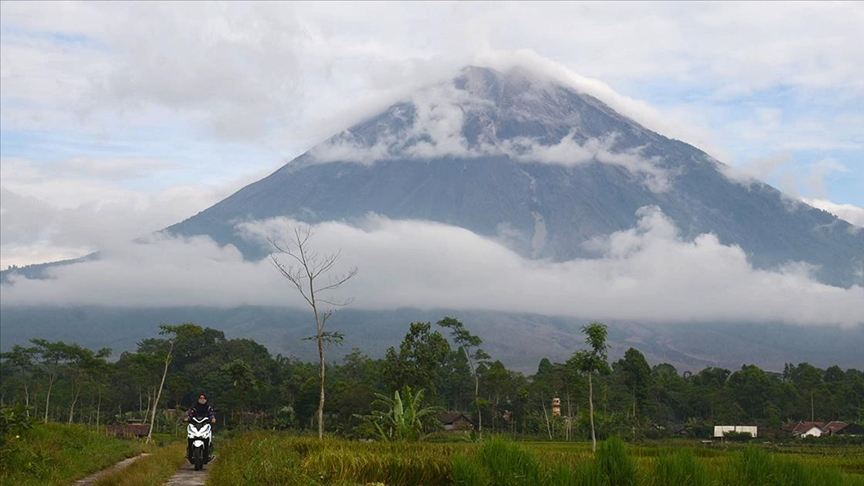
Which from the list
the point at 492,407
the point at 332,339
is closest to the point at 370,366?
the point at 492,407

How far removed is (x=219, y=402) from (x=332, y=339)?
40723 millimetres

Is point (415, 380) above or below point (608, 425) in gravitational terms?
above

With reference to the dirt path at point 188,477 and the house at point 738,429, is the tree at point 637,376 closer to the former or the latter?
the house at point 738,429

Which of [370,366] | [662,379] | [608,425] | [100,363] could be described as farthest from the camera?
[662,379]

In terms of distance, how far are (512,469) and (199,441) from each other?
314 inches

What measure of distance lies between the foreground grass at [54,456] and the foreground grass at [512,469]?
256 cm

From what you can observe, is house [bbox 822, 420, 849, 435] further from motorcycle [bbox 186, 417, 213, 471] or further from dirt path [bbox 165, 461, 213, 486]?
dirt path [bbox 165, 461, 213, 486]

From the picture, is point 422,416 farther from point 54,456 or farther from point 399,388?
point 54,456

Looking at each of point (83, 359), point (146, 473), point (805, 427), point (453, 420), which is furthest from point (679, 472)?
point (805, 427)

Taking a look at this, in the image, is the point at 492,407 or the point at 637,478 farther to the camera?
the point at 492,407

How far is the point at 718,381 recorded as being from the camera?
97.6 meters

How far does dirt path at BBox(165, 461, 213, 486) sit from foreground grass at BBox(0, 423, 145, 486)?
1.43m

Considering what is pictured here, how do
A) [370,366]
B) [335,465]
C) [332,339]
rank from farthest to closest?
[370,366], [332,339], [335,465]

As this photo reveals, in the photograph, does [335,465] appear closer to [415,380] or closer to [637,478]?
[637,478]
